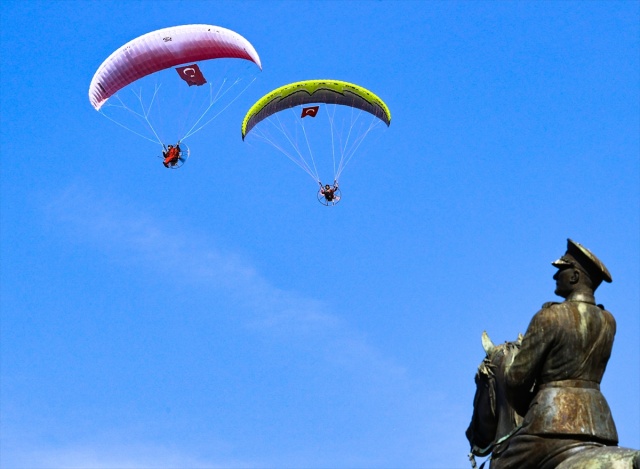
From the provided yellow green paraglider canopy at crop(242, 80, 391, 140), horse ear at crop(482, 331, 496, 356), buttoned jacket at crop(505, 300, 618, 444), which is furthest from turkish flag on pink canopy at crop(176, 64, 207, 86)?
buttoned jacket at crop(505, 300, 618, 444)

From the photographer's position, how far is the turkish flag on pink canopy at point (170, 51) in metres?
56.8

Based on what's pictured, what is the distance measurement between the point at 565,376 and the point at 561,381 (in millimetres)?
67

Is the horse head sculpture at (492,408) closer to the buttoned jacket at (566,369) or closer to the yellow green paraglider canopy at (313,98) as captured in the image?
the buttoned jacket at (566,369)

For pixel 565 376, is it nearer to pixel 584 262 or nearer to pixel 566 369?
pixel 566 369

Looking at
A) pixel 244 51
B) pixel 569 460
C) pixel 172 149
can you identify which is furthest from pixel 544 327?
pixel 172 149

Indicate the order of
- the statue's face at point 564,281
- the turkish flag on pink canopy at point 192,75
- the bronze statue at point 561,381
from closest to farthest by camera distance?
the bronze statue at point 561,381 < the statue's face at point 564,281 < the turkish flag on pink canopy at point 192,75

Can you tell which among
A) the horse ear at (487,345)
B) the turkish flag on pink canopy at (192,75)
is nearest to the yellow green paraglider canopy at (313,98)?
the turkish flag on pink canopy at (192,75)

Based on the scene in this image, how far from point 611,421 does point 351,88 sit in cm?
4854

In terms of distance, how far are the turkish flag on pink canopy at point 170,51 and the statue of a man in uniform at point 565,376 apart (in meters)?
44.6

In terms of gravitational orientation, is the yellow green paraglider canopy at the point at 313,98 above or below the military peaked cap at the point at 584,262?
above

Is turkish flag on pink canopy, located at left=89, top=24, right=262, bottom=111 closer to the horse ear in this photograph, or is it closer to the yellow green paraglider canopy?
the yellow green paraglider canopy

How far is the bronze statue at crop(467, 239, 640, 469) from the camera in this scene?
1305cm

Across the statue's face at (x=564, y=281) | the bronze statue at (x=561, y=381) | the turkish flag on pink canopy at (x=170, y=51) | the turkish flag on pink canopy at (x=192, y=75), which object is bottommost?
the bronze statue at (x=561, y=381)

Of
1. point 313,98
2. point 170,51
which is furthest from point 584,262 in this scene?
point 313,98
